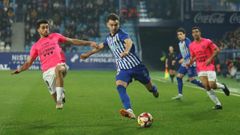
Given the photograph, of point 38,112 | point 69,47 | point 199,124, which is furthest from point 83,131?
point 69,47

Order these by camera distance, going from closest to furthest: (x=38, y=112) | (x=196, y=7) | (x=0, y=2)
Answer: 1. (x=38, y=112)
2. (x=196, y=7)
3. (x=0, y=2)

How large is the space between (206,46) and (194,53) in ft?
1.62

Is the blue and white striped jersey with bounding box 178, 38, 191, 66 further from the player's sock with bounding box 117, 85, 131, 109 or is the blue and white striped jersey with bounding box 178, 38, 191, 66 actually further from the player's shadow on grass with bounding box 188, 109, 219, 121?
the player's sock with bounding box 117, 85, 131, 109

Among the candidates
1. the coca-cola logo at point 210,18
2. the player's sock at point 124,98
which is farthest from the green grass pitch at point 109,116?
the coca-cola logo at point 210,18

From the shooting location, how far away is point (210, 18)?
137ft

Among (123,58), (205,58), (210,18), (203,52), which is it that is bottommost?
(210,18)

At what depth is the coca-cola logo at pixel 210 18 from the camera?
136 ft

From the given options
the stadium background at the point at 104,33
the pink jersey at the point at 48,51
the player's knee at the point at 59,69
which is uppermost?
the pink jersey at the point at 48,51

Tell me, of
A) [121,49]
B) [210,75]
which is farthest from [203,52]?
[121,49]

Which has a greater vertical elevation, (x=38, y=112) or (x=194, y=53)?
(x=194, y=53)

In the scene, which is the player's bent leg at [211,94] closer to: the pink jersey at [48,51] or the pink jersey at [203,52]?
the pink jersey at [203,52]

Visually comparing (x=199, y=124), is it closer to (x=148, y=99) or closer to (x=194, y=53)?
(x=194, y=53)

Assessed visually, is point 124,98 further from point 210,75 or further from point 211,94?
point 210,75

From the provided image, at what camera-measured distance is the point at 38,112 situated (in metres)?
12.8
